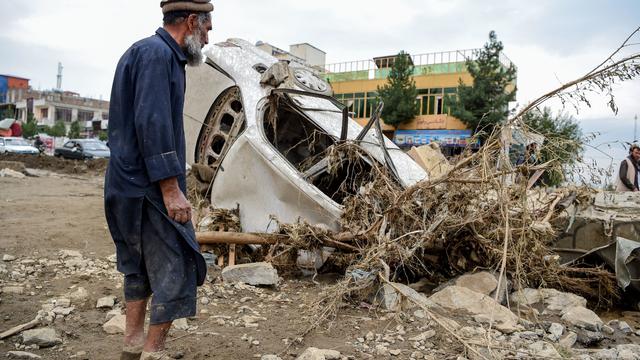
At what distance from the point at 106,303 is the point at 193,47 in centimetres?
192

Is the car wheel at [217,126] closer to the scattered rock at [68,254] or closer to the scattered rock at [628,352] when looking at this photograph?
the scattered rock at [68,254]

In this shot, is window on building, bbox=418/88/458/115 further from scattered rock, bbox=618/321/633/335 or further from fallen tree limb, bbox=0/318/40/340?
fallen tree limb, bbox=0/318/40/340

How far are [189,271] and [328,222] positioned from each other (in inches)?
88.2

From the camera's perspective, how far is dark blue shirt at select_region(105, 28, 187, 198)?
189 cm

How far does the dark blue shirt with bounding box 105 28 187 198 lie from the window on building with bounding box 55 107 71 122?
2593 inches

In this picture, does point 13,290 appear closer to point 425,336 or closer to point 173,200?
point 173,200

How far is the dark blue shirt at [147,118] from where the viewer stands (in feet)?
6.19

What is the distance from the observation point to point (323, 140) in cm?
543

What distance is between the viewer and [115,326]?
2797 mm

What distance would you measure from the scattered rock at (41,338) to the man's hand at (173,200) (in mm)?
1207

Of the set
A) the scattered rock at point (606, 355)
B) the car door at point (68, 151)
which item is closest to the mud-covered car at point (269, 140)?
the scattered rock at point (606, 355)

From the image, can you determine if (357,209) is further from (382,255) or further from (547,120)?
(547,120)

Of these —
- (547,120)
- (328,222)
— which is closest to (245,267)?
(328,222)

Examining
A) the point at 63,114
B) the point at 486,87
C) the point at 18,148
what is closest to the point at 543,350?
the point at 486,87
